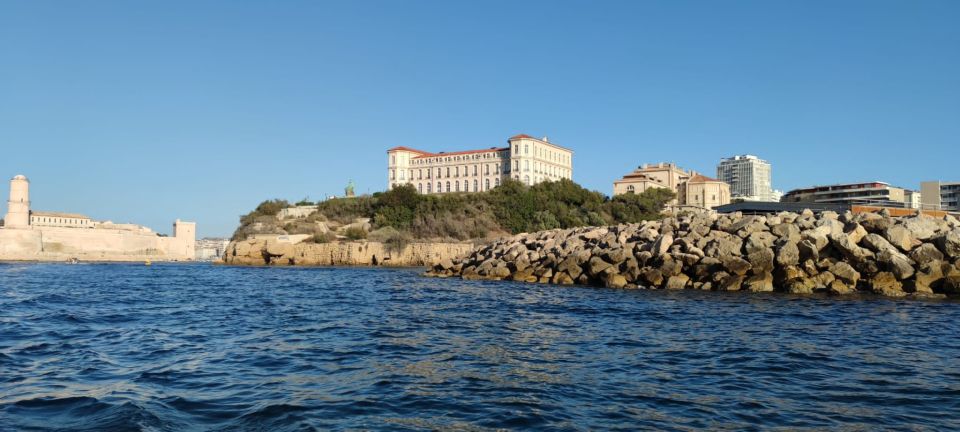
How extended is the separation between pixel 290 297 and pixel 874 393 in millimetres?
16057

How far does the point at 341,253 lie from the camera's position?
51.1 metres

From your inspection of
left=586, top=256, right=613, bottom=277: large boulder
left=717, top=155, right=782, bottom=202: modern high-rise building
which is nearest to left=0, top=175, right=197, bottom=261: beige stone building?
left=586, top=256, right=613, bottom=277: large boulder

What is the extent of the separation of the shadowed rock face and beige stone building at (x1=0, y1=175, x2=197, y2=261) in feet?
153

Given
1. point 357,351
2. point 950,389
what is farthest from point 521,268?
point 950,389

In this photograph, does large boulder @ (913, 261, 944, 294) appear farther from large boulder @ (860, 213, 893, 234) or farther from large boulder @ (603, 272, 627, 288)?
large boulder @ (603, 272, 627, 288)

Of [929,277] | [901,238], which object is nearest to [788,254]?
[901,238]

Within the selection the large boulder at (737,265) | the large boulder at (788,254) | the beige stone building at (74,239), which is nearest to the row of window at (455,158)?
the beige stone building at (74,239)

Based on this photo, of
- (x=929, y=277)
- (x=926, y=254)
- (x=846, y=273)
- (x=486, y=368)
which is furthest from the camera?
(x=846, y=273)

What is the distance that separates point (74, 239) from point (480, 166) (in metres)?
62.7

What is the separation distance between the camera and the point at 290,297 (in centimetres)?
1902

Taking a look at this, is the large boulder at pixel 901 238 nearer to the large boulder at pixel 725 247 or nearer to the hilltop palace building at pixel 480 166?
the large boulder at pixel 725 247

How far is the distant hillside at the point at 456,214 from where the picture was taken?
197 feet

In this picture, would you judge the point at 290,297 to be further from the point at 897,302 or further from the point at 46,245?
the point at 46,245

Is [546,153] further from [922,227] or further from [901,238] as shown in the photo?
[901,238]
